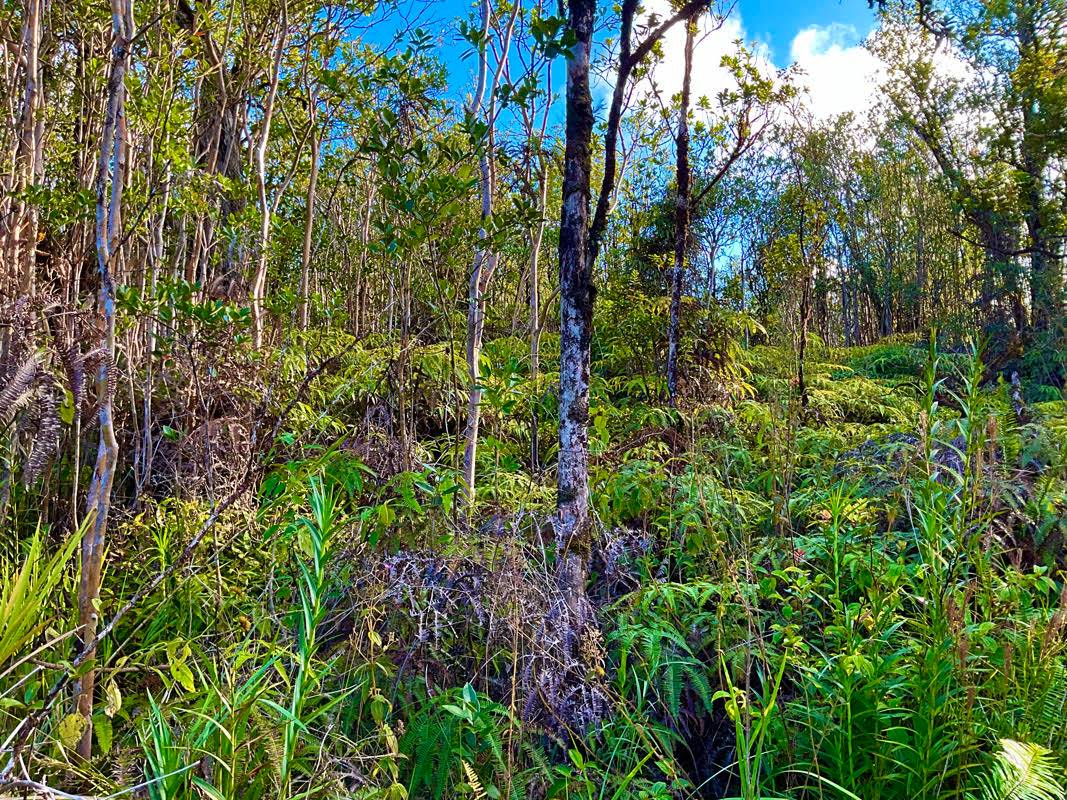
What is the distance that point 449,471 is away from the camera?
3949 millimetres

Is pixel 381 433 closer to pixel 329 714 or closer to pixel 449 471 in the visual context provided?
pixel 449 471

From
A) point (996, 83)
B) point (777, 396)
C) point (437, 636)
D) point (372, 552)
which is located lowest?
point (437, 636)

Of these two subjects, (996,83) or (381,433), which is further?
(996,83)

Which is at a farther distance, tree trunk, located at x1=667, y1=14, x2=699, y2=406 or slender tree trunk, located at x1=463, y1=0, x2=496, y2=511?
tree trunk, located at x1=667, y1=14, x2=699, y2=406

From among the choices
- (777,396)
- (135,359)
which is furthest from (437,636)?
(135,359)

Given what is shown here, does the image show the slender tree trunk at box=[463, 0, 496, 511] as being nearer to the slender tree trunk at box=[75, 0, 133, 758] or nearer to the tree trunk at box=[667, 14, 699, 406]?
the slender tree trunk at box=[75, 0, 133, 758]

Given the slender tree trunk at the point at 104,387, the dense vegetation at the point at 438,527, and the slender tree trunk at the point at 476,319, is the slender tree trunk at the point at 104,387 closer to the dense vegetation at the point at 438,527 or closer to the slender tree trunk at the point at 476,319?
the dense vegetation at the point at 438,527

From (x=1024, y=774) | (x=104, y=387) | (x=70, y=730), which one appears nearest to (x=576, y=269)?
(x=104, y=387)

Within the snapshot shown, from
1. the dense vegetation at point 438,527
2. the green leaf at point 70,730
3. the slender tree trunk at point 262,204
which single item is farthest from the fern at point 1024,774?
the slender tree trunk at point 262,204

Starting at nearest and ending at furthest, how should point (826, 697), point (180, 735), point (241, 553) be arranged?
1. point (180, 735)
2. point (826, 697)
3. point (241, 553)

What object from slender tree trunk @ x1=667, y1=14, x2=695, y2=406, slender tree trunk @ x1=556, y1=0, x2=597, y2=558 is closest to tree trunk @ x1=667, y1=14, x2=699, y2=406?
slender tree trunk @ x1=667, y1=14, x2=695, y2=406

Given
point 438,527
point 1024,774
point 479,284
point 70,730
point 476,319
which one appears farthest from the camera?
point 479,284

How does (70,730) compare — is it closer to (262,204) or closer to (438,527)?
(438,527)

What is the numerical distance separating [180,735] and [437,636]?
92cm
